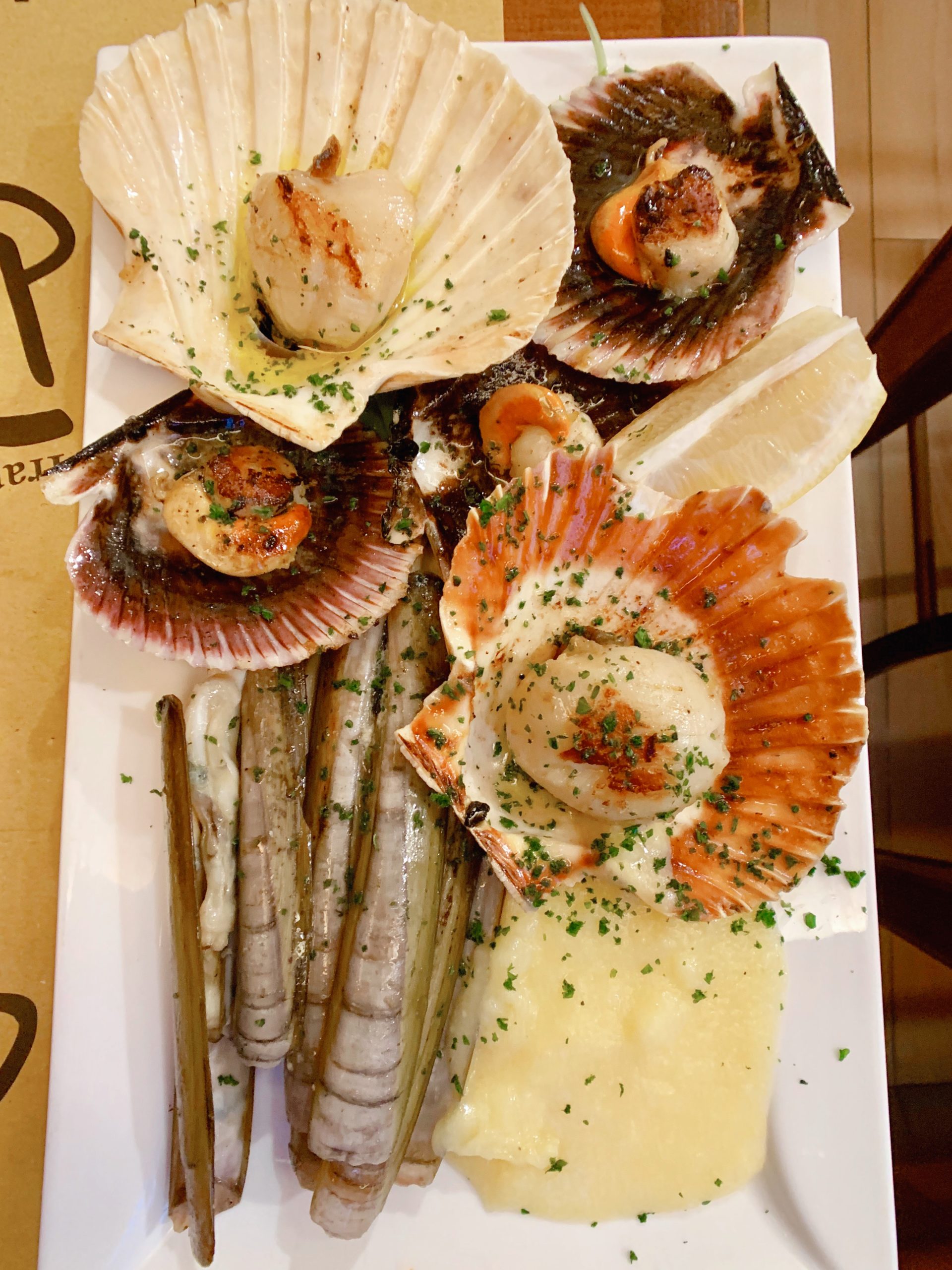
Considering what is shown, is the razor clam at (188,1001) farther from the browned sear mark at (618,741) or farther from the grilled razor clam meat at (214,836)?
the browned sear mark at (618,741)

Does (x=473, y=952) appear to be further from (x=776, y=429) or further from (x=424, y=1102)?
(x=776, y=429)

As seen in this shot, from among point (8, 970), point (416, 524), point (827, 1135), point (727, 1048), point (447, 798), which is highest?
point (416, 524)

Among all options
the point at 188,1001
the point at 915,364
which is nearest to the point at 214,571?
the point at 188,1001

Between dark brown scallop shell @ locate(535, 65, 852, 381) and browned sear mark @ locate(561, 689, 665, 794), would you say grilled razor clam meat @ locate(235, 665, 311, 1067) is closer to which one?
browned sear mark @ locate(561, 689, 665, 794)

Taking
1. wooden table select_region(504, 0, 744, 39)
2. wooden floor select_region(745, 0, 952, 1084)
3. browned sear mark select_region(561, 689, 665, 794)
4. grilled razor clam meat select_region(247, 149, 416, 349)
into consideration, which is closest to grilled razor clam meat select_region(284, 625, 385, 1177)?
Answer: browned sear mark select_region(561, 689, 665, 794)

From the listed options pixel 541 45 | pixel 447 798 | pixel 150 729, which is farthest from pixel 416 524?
pixel 541 45

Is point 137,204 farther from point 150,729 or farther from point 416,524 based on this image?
point 150,729
